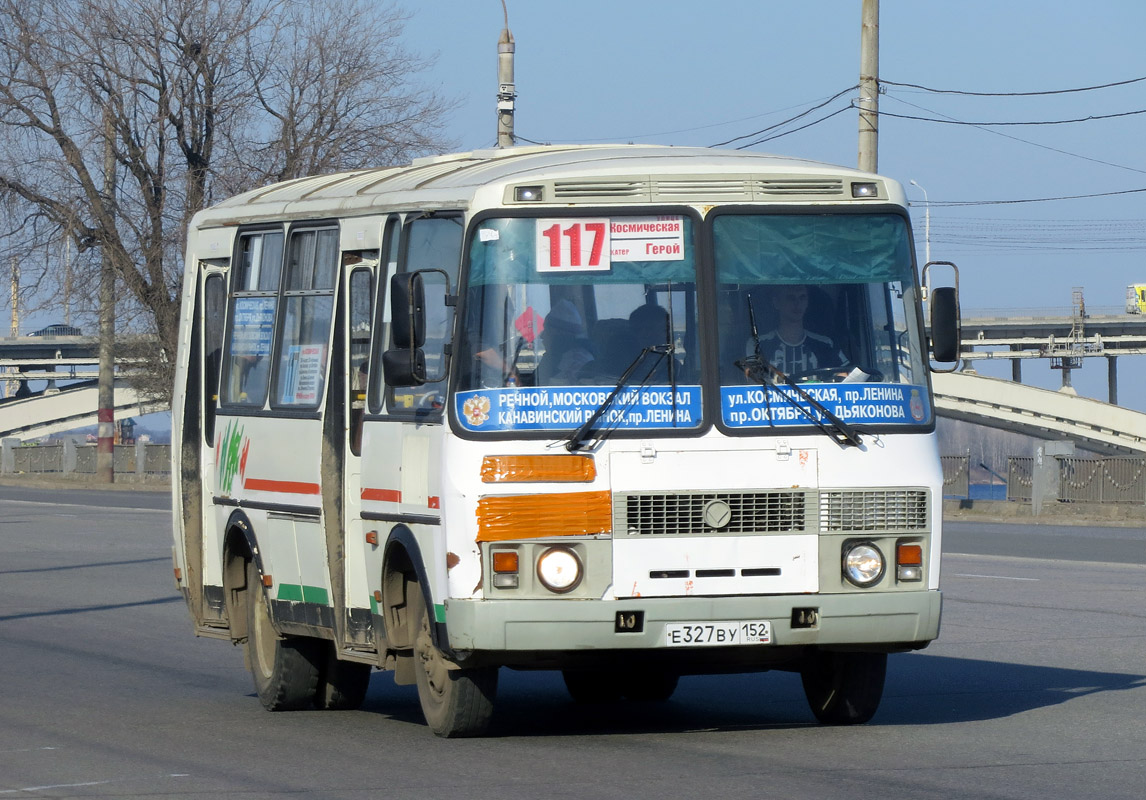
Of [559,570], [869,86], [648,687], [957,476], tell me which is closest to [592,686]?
[648,687]

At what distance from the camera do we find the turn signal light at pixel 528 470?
26.4 ft

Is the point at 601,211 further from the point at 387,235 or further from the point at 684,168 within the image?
the point at 387,235

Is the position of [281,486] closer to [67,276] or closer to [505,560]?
[505,560]

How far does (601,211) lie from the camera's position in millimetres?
8375

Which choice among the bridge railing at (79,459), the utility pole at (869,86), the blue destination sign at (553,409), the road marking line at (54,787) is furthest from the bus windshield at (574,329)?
the bridge railing at (79,459)

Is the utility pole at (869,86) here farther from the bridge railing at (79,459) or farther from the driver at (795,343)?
the bridge railing at (79,459)

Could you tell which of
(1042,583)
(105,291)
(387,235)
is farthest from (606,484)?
(105,291)

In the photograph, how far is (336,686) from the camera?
33.7 feet

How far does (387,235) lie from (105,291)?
38.7 m

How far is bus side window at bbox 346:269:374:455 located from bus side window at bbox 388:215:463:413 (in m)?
0.38

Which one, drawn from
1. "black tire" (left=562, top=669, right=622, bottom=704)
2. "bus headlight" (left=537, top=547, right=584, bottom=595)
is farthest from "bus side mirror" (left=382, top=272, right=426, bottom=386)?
"black tire" (left=562, top=669, right=622, bottom=704)

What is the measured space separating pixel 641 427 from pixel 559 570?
699 mm

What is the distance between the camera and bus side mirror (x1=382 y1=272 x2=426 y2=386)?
26.5 ft

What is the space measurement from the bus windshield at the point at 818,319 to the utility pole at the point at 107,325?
Result: 39.4 m
